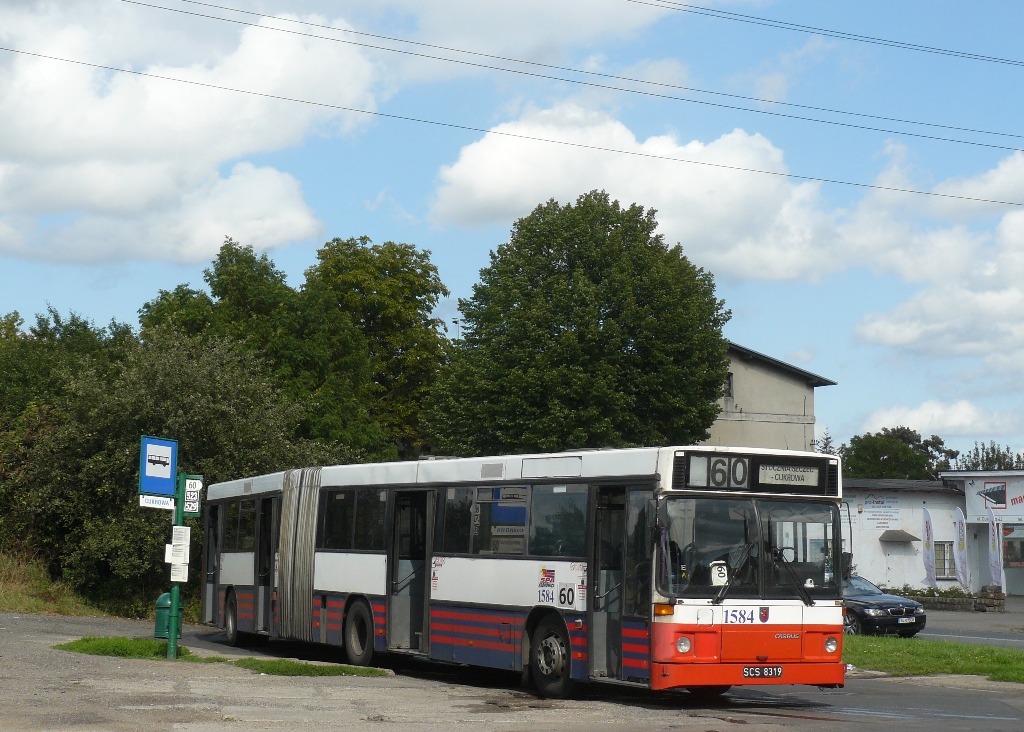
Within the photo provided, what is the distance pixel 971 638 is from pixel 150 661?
19067 mm

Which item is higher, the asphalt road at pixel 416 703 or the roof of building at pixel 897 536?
the roof of building at pixel 897 536

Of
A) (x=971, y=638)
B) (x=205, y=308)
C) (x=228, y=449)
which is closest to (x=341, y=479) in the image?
(x=228, y=449)

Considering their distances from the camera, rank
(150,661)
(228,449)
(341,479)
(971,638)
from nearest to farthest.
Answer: (150,661) → (341,479) → (971,638) → (228,449)

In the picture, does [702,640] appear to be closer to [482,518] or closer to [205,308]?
[482,518]

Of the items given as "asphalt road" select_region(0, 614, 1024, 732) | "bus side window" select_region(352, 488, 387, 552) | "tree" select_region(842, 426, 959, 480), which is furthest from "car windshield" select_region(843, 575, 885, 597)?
"tree" select_region(842, 426, 959, 480)

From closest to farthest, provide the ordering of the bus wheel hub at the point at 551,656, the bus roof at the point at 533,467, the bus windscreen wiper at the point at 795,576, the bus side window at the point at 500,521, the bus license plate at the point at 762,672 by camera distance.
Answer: the bus license plate at the point at 762,672 < the bus roof at the point at 533,467 < the bus windscreen wiper at the point at 795,576 < the bus wheel hub at the point at 551,656 < the bus side window at the point at 500,521

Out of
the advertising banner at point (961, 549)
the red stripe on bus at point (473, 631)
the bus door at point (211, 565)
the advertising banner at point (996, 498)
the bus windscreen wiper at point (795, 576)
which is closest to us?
the bus windscreen wiper at point (795, 576)

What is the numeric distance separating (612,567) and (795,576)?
1996 mm

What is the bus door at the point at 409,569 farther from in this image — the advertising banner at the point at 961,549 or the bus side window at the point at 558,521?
the advertising banner at the point at 961,549

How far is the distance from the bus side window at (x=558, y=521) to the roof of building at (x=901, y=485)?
39.1 metres

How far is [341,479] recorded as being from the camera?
20531mm

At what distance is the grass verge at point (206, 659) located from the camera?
17594 mm

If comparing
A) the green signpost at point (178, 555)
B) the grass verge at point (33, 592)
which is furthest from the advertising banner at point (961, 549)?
the green signpost at point (178, 555)

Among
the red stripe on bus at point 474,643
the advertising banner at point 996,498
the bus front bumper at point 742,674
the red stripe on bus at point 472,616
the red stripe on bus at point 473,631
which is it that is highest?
the advertising banner at point 996,498
